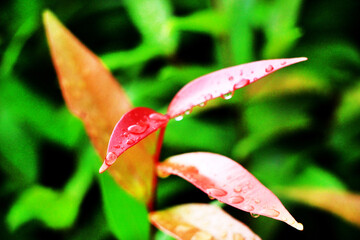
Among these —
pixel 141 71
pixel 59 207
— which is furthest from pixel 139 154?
pixel 141 71

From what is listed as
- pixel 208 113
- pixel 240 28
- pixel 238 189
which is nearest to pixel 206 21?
pixel 240 28

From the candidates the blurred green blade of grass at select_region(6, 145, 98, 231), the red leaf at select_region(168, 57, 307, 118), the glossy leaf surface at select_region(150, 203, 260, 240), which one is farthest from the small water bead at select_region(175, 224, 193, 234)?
the blurred green blade of grass at select_region(6, 145, 98, 231)

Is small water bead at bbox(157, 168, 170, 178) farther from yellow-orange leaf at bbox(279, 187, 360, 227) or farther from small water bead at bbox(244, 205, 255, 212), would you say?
yellow-orange leaf at bbox(279, 187, 360, 227)

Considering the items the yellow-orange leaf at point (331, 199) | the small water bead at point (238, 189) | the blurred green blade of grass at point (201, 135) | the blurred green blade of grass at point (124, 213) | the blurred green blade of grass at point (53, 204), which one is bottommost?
the yellow-orange leaf at point (331, 199)

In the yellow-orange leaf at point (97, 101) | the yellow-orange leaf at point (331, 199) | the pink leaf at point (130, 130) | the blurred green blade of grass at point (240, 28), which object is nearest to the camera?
the pink leaf at point (130, 130)

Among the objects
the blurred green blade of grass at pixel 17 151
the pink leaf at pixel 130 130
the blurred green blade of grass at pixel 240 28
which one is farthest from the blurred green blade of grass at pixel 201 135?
the pink leaf at pixel 130 130

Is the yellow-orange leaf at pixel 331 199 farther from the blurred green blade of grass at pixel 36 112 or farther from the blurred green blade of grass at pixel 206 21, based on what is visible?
the blurred green blade of grass at pixel 36 112
